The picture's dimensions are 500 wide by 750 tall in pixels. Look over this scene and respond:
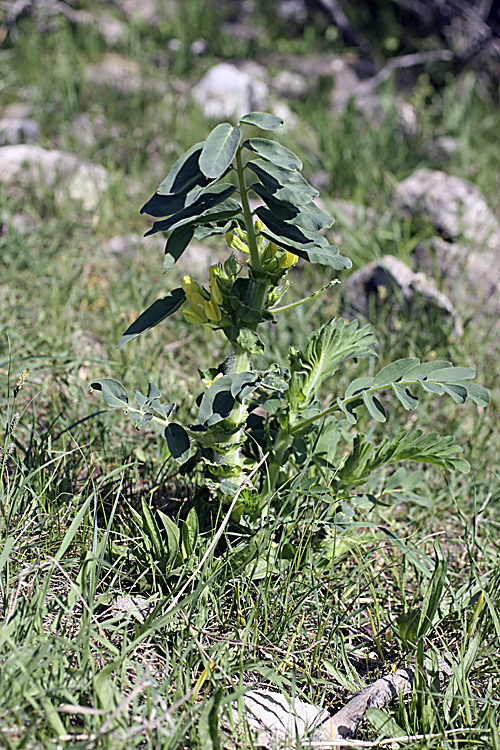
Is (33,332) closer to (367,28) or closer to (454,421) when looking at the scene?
(454,421)

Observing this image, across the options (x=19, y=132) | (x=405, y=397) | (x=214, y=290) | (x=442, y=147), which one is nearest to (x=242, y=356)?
(x=214, y=290)

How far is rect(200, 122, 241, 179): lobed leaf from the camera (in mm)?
1182

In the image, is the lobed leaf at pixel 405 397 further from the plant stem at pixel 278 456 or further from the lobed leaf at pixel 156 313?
the lobed leaf at pixel 156 313

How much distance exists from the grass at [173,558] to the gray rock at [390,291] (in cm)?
9

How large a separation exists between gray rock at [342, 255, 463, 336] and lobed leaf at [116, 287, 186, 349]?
152 cm

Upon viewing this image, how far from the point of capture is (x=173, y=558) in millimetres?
1520

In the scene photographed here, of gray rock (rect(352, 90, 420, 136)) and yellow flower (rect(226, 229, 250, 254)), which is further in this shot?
gray rock (rect(352, 90, 420, 136))

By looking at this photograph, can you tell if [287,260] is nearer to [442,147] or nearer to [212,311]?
[212,311]

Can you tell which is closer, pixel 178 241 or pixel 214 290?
pixel 178 241

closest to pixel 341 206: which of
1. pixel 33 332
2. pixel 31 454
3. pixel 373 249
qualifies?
pixel 373 249

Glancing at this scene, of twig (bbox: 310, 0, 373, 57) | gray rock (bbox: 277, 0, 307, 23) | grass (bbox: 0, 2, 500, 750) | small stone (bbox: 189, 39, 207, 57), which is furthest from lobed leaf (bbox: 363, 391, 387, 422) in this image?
gray rock (bbox: 277, 0, 307, 23)

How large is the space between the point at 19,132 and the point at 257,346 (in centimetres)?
349

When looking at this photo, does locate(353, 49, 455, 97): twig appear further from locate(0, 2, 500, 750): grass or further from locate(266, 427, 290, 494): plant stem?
locate(266, 427, 290, 494): plant stem

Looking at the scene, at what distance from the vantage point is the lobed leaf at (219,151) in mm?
1182
